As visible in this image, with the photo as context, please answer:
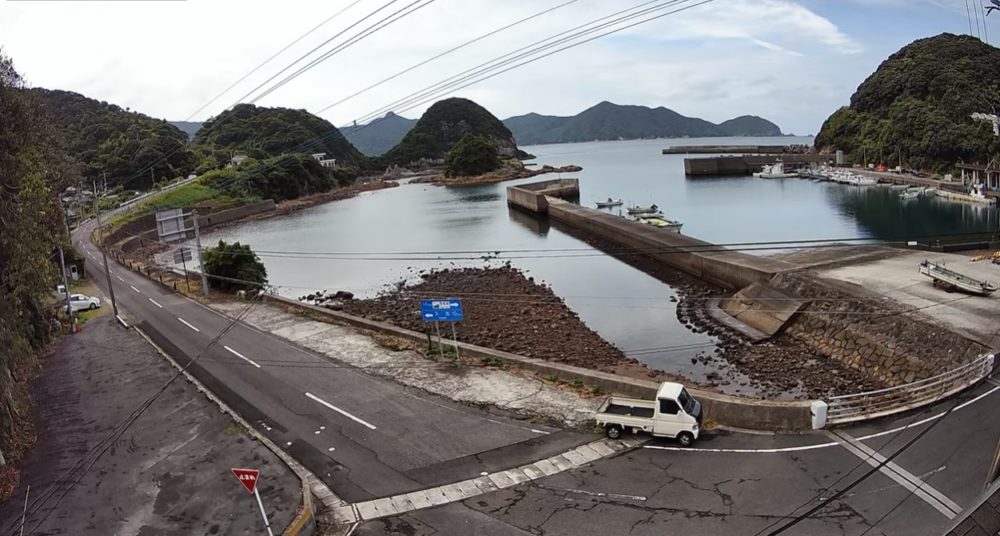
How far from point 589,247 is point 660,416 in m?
39.8

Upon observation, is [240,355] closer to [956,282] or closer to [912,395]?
[912,395]

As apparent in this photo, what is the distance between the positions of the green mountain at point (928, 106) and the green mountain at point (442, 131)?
95.8 meters

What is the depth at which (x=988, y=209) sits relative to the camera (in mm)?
51750

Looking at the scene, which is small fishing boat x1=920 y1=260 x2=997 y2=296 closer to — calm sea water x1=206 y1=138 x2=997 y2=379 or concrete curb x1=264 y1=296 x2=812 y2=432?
calm sea water x1=206 y1=138 x2=997 y2=379

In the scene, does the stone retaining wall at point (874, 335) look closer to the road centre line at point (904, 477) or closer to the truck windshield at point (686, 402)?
the road centre line at point (904, 477)

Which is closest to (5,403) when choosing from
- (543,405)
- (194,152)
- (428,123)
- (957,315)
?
(543,405)

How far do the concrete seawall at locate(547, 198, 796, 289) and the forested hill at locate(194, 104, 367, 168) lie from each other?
2792 inches

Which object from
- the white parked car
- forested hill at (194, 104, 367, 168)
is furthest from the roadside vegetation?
forested hill at (194, 104, 367, 168)

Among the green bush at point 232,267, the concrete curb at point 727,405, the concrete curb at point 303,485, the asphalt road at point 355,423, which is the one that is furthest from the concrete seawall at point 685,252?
the green bush at point 232,267

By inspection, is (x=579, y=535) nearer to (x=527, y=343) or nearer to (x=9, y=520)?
(x=9, y=520)

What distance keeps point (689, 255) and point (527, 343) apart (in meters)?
17.6

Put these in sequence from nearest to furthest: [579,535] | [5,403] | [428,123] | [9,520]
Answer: [579,535]
[9,520]
[5,403]
[428,123]

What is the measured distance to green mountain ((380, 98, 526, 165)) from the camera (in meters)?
174

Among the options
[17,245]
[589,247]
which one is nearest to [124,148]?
[589,247]
